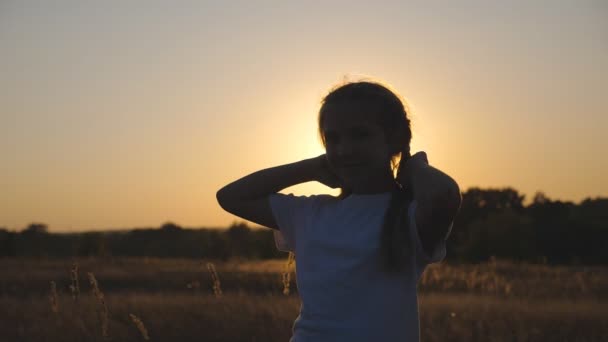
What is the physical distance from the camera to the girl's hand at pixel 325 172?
6.87 ft

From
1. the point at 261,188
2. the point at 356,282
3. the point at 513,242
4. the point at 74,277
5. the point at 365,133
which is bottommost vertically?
the point at 513,242

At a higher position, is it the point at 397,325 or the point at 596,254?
the point at 397,325

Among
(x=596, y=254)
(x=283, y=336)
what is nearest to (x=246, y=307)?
(x=283, y=336)

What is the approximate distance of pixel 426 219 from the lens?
1.71 metres

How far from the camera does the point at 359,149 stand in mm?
1841

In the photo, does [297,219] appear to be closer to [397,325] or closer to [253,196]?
[253,196]

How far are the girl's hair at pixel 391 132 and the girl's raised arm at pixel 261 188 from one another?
0.16m

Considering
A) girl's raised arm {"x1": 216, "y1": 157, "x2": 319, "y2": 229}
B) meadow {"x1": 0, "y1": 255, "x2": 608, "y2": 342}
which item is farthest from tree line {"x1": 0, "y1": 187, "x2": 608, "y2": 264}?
girl's raised arm {"x1": 216, "y1": 157, "x2": 319, "y2": 229}

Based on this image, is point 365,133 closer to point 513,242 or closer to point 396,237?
point 396,237

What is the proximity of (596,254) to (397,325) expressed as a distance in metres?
34.0

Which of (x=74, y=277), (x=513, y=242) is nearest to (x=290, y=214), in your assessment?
(x=74, y=277)

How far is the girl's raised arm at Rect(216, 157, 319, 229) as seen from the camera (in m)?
2.14

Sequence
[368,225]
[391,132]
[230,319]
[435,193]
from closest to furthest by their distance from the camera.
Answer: [435,193], [368,225], [391,132], [230,319]

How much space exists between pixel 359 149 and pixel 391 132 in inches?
4.8
